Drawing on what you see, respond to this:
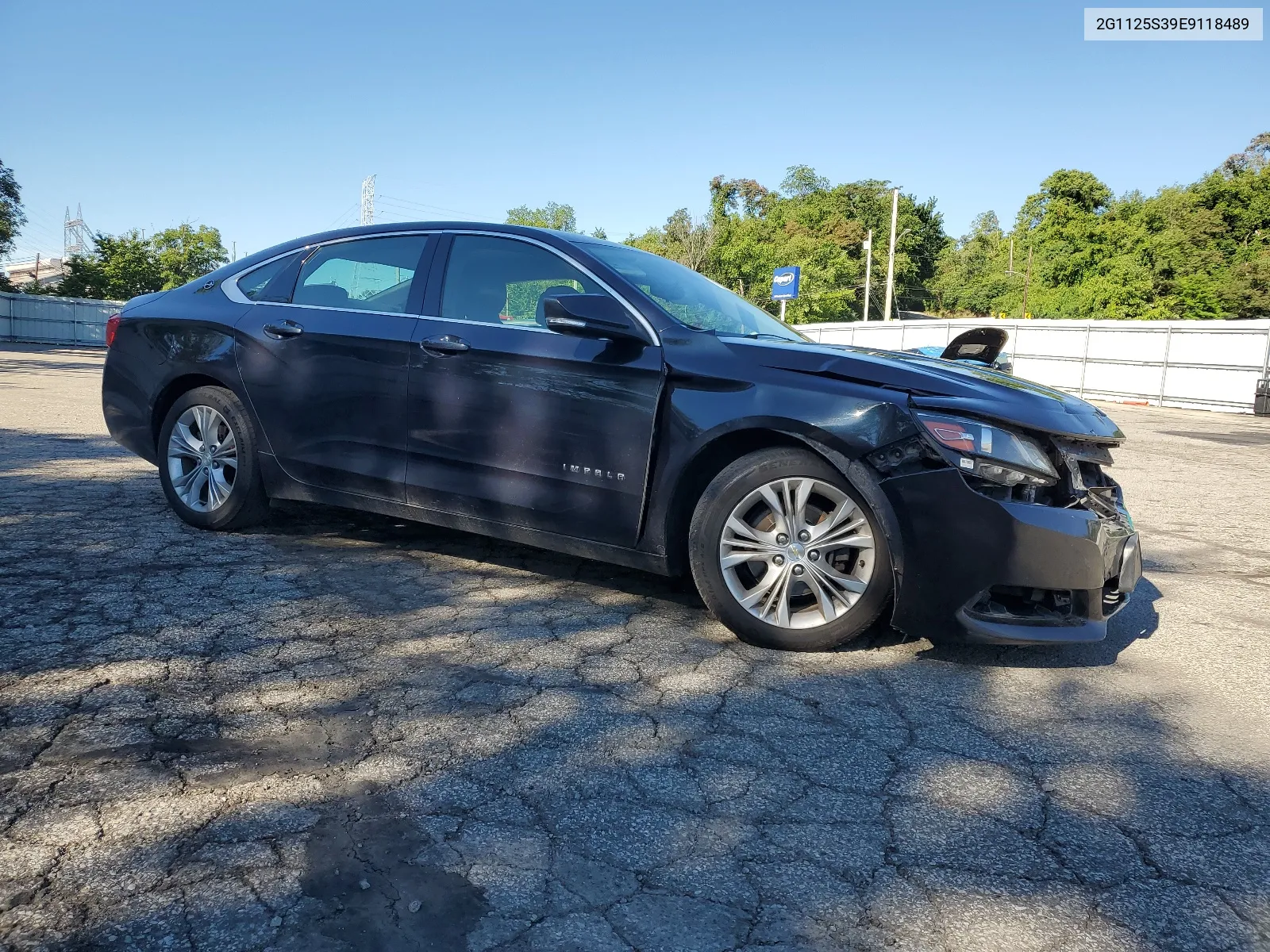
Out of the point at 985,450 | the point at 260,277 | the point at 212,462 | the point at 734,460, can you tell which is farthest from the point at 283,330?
the point at 985,450

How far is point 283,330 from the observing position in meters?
4.66

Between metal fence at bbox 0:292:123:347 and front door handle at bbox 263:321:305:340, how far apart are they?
35484 millimetres

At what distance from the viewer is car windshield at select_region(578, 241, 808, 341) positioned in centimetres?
400

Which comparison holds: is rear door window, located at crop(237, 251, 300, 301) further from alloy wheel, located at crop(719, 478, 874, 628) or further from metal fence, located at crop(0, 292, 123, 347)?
metal fence, located at crop(0, 292, 123, 347)

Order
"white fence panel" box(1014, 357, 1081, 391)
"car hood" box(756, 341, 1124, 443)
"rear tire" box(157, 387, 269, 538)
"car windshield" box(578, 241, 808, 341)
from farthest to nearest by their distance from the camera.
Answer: "white fence panel" box(1014, 357, 1081, 391) < "rear tire" box(157, 387, 269, 538) < "car windshield" box(578, 241, 808, 341) < "car hood" box(756, 341, 1124, 443)

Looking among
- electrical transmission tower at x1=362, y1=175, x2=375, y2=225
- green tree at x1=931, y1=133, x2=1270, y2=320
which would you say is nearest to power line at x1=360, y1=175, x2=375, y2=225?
electrical transmission tower at x1=362, y1=175, x2=375, y2=225

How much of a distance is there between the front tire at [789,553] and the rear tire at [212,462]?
240cm

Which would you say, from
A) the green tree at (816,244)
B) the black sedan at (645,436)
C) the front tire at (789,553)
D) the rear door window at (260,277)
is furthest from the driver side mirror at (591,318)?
the green tree at (816,244)

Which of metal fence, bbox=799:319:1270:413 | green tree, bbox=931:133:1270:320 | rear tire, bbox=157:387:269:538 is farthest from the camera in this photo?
green tree, bbox=931:133:1270:320

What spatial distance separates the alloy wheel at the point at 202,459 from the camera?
4.87m

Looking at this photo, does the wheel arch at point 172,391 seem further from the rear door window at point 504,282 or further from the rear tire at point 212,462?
the rear door window at point 504,282

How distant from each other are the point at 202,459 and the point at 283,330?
2.77 ft

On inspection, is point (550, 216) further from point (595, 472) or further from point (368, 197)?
point (595, 472)

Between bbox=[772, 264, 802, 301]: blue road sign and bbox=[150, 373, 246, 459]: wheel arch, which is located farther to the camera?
bbox=[772, 264, 802, 301]: blue road sign
